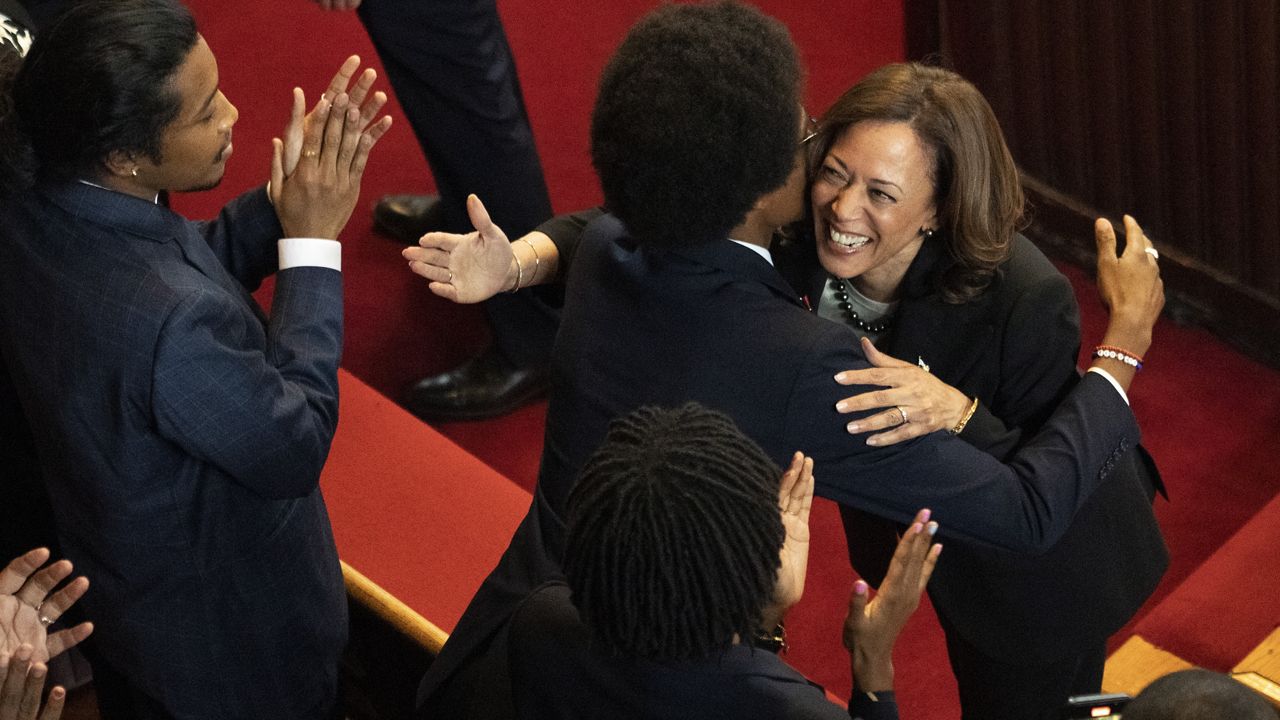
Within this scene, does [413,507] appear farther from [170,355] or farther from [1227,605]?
[1227,605]

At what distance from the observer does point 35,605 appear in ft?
6.37

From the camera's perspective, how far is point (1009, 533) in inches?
74.5

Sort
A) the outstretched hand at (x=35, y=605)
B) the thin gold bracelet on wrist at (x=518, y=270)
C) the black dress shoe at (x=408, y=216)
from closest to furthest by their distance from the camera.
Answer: the outstretched hand at (x=35, y=605)
the thin gold bracelet on wrist at (x=518, y=270)
the black dress shoe at (x=408, y=216)

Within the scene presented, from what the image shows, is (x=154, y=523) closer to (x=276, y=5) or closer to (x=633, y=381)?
(x=633, y=381)

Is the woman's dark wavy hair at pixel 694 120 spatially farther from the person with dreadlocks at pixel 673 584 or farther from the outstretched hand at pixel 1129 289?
the outstretched hand at pixel 1129 289

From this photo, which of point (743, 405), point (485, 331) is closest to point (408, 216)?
point (485, 331)

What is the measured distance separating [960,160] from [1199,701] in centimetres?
93

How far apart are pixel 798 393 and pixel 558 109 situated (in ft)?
9.03

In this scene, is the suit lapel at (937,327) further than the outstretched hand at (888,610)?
Yes

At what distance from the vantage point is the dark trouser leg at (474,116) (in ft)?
11.1

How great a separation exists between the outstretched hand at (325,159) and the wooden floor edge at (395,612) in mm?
601

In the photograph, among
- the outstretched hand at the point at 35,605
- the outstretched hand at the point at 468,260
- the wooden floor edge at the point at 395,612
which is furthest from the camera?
the wooden floor edge at the point at 395,612

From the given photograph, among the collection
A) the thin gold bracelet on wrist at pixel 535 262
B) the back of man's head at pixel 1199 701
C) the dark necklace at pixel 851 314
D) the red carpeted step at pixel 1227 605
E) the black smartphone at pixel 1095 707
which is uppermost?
the thin gold bracelet on wrist at pixel 535 262

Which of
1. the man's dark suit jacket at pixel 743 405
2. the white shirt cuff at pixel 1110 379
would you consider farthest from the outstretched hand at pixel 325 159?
the white shirt cuff at pixel 1110 379
